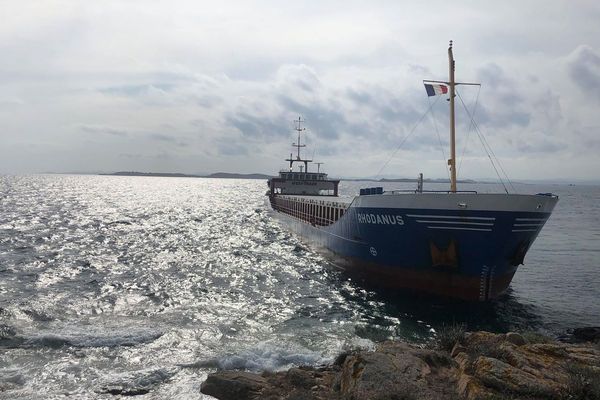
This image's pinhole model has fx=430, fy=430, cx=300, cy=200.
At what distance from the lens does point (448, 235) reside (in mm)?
18703

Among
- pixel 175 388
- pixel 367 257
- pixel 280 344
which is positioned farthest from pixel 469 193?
pixel 175 388

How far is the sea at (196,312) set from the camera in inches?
486

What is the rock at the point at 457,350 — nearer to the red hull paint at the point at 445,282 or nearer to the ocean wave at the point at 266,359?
the ocean wave at the point at 266,359

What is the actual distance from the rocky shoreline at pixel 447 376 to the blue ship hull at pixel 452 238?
6495 millimetres

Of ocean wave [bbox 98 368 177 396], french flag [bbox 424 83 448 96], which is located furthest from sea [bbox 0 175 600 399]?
french flag [bbox 424 83 448 96]

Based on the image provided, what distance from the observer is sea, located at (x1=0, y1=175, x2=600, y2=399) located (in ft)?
40.5

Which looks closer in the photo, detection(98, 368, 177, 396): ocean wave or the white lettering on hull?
detection(98, 368, 177, 396): ocean wave

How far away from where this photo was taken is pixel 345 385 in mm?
9734

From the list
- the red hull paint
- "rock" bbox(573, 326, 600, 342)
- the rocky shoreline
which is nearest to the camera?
the rocky shoreline

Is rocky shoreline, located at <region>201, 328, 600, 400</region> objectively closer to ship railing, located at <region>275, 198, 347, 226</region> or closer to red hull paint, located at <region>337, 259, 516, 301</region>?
red hull paint, located at <region>337, 259, 516, 301</region>

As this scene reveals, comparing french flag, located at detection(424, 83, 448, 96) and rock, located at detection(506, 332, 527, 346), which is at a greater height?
french flag, located at detection(424, 83, 448, 96)

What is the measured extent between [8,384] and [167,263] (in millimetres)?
18008

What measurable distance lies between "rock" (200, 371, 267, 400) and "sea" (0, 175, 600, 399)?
70 centimetres

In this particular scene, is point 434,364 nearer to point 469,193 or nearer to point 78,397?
point 78,397
